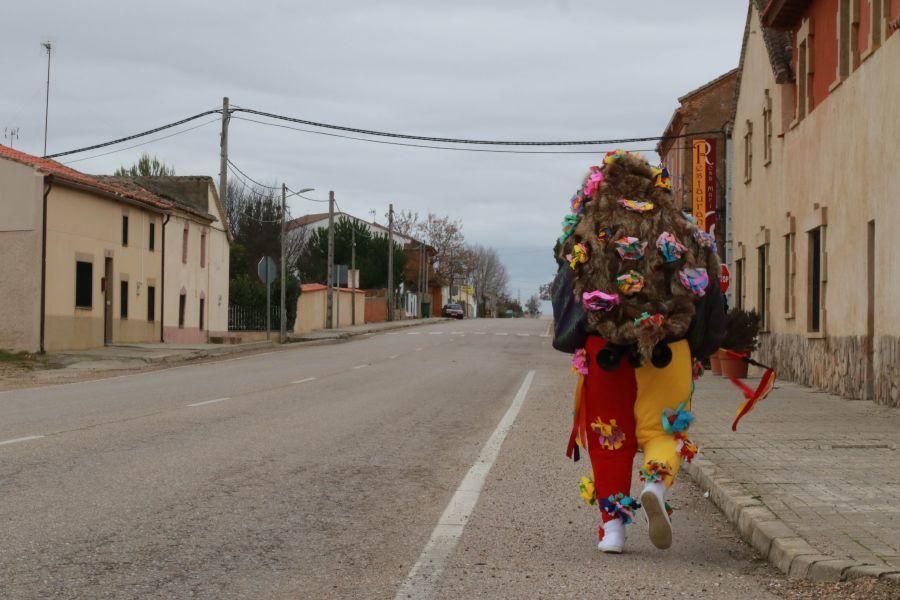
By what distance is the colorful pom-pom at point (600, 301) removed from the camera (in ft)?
18.9

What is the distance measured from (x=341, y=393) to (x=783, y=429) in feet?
24.7

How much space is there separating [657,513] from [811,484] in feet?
8.62

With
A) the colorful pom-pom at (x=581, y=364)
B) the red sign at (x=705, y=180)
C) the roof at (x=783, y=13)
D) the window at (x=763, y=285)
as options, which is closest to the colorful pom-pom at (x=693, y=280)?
the colorful pom-pom at (x=581, y=364)

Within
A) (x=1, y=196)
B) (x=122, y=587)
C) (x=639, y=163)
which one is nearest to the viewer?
(x=122, y=587)

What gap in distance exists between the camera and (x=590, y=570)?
5492mm

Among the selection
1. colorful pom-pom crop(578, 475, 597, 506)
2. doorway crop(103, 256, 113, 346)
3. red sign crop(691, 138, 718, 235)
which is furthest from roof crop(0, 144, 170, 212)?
colorful pom-pom crop(578, 475, 597, 506)

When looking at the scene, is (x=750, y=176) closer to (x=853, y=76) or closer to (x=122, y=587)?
(x=853, y=76)

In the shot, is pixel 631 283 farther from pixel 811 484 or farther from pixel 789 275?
pixel 789 275

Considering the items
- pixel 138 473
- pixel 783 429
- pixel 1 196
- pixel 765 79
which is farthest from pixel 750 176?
pixel 138 473

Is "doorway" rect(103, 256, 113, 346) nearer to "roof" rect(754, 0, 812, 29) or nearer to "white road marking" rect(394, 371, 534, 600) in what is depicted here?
"roof" rect(754, 0, 812, 29)

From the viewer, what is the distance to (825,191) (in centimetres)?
1922

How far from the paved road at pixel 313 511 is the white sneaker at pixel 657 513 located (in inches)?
5.2

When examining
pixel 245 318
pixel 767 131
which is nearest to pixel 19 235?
pixel 767 131

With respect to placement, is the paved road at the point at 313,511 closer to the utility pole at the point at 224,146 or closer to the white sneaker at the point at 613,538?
the white sneaker at the point at 613,538
